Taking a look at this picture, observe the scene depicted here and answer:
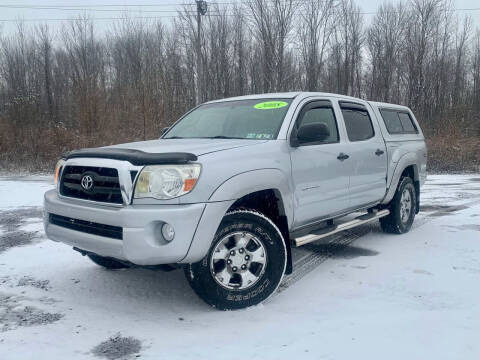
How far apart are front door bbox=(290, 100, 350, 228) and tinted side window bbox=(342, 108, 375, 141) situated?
24 centimetres

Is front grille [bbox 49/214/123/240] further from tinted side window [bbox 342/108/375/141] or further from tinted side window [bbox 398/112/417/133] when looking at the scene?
tinted side window [bbox 398/112/417/133]

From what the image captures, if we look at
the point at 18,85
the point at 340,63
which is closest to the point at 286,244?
the point at 340,63

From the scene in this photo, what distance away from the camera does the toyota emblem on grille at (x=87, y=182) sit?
3.38 metres

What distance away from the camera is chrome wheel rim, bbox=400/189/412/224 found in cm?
609

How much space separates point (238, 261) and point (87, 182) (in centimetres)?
141

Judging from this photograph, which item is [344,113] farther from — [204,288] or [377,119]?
[204,288]

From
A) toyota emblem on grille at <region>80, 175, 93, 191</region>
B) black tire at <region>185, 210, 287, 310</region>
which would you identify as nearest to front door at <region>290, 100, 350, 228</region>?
black tire at <region>185, 210, 287, 310</region>

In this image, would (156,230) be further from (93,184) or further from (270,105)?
(270,105)

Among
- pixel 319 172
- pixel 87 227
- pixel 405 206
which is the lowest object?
pixel 405 206

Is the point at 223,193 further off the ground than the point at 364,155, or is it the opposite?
the point at 364,155

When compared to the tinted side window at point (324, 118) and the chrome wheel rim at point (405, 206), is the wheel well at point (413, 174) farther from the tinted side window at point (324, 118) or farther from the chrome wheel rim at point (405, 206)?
the tinted side window at point (324, 118)

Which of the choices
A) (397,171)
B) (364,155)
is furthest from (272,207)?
(397,171)

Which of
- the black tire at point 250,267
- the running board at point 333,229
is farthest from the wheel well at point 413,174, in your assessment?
the black tire at point 250,267

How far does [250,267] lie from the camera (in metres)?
3.58
